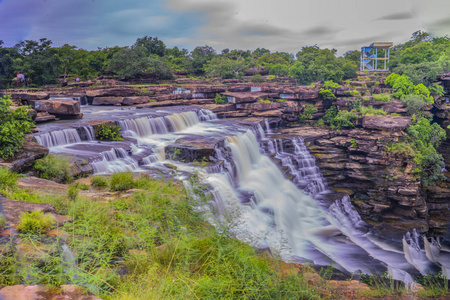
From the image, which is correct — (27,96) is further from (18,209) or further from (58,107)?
(18,209)

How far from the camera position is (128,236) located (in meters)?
3.89

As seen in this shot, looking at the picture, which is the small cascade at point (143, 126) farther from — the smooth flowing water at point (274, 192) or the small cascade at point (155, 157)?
the small cascade at point (155, 157)

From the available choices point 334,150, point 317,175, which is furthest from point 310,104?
point 317,175

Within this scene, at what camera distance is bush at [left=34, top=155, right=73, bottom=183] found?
24.7 ft

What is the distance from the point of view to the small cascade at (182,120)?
1432cm

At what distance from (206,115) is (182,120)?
2.51 meters

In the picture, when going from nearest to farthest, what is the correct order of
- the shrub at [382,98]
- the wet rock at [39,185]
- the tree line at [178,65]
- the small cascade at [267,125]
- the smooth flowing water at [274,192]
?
the wet rock at [39,185], the smooth flowing water at [274,192], the small cascade at [267,125], the shrub at [382,98], the tree line at [178,65]

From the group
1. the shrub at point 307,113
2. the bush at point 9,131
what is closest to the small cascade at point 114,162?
the bush at point 9,131

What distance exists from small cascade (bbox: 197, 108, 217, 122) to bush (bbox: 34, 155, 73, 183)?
9.57 meters

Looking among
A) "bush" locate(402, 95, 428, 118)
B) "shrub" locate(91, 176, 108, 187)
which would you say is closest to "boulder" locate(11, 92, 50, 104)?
"shrub" locate(91, 176, 108, 187)

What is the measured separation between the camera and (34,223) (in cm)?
345

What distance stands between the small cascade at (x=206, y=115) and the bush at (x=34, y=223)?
44.1 feet

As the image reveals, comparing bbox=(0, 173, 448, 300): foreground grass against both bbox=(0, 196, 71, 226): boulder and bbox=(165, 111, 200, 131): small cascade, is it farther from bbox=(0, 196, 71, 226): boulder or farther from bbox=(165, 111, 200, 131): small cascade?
bbox=(165, 111, 200, 131): small cascade

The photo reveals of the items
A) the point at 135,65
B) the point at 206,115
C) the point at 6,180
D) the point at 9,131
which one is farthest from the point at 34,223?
the point at 135,65
